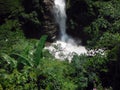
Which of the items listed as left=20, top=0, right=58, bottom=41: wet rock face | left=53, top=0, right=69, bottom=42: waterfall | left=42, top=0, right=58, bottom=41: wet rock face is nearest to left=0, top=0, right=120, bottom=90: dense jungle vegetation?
left=20, top=0, right=58, bottom=41: wet rock face

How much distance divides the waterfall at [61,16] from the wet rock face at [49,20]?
294 mm

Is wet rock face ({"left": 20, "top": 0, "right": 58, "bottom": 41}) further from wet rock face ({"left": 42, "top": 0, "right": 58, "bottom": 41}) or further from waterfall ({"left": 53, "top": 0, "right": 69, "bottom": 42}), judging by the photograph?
waterfall ({"left": 53, "top": 0, "right": 69, "bottom": 42})

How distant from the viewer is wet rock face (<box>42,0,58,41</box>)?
14.5 m

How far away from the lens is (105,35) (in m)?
11.0

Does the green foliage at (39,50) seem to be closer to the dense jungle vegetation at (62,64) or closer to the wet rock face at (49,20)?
the dense jungle vegetation at (62,64)

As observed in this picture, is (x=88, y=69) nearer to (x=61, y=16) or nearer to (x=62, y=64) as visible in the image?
(x=62, y=64)

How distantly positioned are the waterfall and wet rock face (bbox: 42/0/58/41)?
0.96 ft

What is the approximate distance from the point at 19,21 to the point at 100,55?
5652 mm

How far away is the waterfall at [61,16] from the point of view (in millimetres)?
15023

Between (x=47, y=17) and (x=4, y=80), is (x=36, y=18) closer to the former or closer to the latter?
(x=47, y=17)

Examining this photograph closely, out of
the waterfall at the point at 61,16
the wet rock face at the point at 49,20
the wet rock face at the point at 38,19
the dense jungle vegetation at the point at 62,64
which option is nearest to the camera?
the dense jungle vegetation at the point at 62,64

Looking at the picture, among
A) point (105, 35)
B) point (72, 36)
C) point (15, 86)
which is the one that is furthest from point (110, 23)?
point (15, 86)

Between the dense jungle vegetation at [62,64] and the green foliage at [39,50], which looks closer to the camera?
the dense jungle vegetation at [62,64]

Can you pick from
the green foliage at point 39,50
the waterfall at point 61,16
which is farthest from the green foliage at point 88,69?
the waterfall at point 61,16
